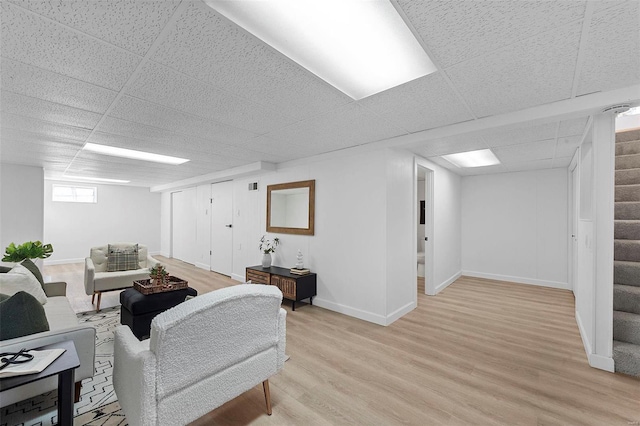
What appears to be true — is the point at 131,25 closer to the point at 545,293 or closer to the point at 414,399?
the point at 414,399

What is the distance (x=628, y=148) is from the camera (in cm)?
389

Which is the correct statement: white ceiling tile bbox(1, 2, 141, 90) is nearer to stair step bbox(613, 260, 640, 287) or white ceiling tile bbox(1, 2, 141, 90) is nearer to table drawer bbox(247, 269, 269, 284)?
table drawer bbox(247, 269, 269, 284)

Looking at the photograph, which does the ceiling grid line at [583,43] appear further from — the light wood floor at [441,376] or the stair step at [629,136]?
the stair step at [629,136]

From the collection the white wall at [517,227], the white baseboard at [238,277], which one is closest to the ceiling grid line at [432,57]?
the white wall at [517,227]

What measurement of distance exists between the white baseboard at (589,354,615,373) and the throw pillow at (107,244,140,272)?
5.86 metres

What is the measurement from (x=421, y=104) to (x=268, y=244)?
346cm

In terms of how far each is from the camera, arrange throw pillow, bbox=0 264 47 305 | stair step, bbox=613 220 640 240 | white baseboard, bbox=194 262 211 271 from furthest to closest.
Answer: white baseboard, bbox=194 262 211 271 → stair step, bbox=613 220 640 240 → throw pillow, bbox=0 264 47 305

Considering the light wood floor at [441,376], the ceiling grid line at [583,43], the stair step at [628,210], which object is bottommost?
the light wood floor at [441,376]

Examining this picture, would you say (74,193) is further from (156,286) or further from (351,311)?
(351,311)

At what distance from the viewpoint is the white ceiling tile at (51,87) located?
178 centimetres

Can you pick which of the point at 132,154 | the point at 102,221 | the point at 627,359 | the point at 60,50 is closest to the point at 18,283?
the point at 60,50

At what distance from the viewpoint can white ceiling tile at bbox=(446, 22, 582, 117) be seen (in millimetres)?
1539

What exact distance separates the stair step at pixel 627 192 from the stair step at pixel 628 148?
2.28 ft

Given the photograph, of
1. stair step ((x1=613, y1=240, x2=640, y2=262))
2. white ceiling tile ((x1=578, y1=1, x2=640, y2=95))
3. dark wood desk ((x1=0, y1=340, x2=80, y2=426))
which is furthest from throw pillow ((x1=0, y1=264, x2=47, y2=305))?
stair step ((x1=613, y1=240, x2=640, y2=262))
